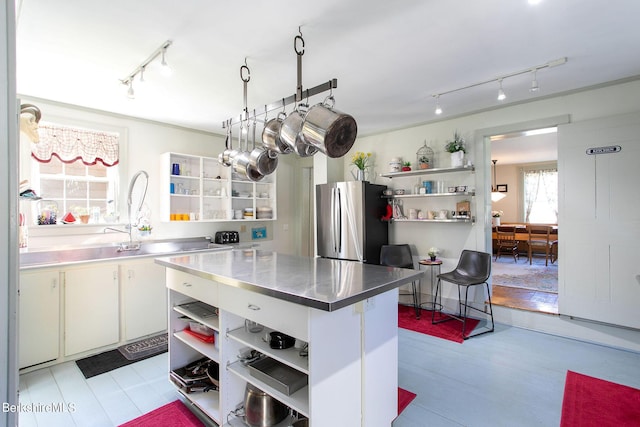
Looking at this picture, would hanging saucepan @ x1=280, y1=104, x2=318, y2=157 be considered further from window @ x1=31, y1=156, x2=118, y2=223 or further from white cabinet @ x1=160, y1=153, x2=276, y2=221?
window @ x1=31, y1=156, x2=118, y2=223

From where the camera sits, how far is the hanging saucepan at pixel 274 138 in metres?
2.16

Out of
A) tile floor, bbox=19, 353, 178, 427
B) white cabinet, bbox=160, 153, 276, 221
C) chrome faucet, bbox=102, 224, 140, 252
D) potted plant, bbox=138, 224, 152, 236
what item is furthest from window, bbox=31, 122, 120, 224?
tile floor, bbox=19, 353, 178, 427

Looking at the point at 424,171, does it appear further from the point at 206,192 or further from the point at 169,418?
the point at 169,418

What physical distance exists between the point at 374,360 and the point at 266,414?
681mm

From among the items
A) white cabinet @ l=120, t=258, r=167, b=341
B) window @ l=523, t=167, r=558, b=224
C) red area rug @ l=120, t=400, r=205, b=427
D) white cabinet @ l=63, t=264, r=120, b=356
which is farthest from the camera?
window @ l=523, t=167, r=558, b=224

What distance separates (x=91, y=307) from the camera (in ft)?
9.82

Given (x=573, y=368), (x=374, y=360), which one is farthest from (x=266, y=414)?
(x=573, y=368)

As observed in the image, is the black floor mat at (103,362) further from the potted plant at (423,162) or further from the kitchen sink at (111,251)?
the potted plant at (423,162)

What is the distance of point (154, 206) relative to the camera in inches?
161

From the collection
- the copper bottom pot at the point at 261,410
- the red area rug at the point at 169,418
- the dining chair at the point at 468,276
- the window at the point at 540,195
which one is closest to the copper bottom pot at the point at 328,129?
the copper bottom pot at the point at 261,410

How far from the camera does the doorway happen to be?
165 inches

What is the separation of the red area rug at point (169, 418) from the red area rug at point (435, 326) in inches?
95.6

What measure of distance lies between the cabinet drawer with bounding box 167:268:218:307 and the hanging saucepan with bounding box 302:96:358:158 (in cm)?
107

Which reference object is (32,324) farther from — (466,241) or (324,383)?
(466,241)
